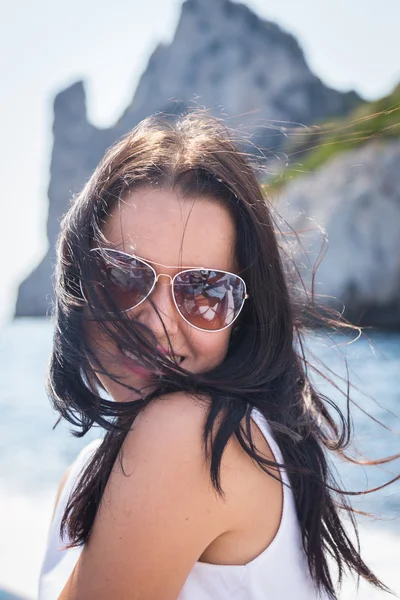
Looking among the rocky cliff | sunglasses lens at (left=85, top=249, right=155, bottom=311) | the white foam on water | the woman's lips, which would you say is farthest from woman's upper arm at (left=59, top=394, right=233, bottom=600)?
the rocky cliff

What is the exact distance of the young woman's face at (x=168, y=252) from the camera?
1334 mm

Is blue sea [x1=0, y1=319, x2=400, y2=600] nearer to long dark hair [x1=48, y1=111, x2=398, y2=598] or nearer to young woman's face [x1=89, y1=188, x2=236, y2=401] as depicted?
long dark hair [x1=48, y1=111, x2=398, y2=598]

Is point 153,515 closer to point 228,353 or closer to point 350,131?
point 228,353

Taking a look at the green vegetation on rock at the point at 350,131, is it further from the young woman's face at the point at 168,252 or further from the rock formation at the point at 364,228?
the rock formation at the point at 364,228

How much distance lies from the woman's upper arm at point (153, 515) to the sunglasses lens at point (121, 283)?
287mm

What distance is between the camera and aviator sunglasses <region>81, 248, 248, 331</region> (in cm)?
132

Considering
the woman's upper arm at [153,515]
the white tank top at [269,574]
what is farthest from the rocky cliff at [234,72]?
the woman's upper arm at [153,515]

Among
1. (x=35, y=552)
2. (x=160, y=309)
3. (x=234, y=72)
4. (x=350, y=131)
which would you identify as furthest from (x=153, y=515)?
(x=234, y=72)

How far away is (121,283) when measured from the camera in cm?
132

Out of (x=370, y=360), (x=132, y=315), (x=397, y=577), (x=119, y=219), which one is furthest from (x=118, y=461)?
(x=370, y=360)

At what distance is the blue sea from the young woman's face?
0.51m

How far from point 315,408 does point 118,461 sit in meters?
0.70

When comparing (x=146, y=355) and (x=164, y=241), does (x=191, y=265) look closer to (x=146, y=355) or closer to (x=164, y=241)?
(x=164, y=241)

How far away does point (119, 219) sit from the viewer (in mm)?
1401
